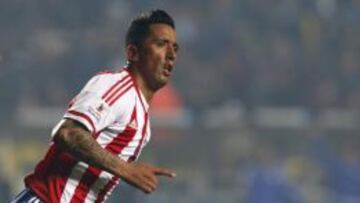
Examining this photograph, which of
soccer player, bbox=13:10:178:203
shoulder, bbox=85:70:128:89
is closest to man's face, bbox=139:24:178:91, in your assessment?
soccer player, bbox=13:10:178:203

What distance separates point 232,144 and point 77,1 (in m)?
2.62

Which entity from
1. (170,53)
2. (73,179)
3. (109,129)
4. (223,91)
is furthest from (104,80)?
(223,91)

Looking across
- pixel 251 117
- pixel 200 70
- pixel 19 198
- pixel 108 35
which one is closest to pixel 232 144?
pixel 251 117

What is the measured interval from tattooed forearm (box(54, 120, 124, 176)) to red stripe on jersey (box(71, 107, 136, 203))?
0.22 metres

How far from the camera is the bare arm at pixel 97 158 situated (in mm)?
4762

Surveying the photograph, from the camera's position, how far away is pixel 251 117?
463 inches

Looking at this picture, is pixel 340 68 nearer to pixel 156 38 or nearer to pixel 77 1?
pixel 77 1

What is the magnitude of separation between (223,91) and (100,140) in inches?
306

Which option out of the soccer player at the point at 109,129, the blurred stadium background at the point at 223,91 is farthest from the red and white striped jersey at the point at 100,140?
the blurred stadium background at the point at 223,91

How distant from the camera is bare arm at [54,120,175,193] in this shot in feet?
15.6

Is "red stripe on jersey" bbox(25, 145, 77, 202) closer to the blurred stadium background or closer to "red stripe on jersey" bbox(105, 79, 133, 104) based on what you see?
"red stripe on jersey" bbox(105, 79, 133, 104)

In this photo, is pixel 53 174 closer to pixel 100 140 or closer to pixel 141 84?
pixel 100 140

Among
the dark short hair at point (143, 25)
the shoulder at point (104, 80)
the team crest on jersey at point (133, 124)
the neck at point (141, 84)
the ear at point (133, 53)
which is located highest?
the dark short hair at point (143, 25)

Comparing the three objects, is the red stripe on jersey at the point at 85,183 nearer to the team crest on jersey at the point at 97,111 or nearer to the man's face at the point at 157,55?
the team crest on jersey at the point at 97,111
